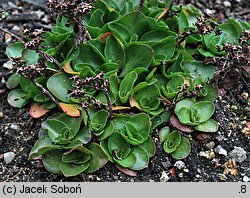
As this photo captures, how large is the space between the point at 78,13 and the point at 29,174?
3.24ft

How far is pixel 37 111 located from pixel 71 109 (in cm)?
25

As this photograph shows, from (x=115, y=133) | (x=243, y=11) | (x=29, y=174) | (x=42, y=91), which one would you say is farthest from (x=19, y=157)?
(x=243, y=11)

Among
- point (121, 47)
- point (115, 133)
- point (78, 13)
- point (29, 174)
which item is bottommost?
point (29, 174)

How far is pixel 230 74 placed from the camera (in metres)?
3.36

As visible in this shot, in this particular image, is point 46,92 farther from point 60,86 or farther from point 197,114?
point 197,114

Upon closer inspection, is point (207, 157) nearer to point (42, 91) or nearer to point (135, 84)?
point (135, 84)

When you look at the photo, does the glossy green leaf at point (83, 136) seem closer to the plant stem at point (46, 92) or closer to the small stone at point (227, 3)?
the plant stem at point (46, 92)

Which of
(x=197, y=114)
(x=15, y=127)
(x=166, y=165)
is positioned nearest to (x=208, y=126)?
(x=197, y=114)

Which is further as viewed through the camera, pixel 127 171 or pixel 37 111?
pixel 37 111

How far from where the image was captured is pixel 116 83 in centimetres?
306

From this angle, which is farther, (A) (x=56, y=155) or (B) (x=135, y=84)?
(B) (x=135, y=84)

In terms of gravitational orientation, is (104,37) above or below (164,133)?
above

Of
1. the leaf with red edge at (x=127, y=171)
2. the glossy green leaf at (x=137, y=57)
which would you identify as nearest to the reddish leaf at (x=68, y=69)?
the glossy green leaf at (x=137, y=57)

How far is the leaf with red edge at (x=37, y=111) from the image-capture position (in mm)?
3025
